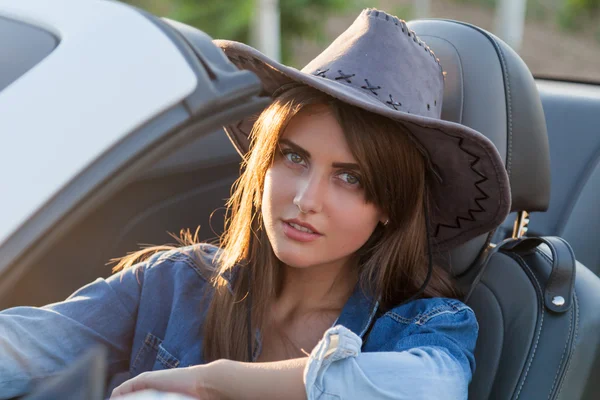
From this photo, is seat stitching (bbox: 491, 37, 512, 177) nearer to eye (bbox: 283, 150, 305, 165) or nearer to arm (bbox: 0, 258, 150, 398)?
eye (bbox: 283, 150, 305, 165)

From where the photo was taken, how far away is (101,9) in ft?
5.60

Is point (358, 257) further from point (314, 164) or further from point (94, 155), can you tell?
point (94, 155)

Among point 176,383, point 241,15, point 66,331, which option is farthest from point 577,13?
point 176,383

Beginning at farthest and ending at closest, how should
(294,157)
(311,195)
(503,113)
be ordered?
(503,113) → (294,157) → (311,195)

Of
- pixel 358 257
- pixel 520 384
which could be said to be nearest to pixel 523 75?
pixel 358 257

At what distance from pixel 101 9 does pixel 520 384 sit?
1121mm

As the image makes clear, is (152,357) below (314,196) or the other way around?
below

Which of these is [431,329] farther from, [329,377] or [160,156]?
[160,156]

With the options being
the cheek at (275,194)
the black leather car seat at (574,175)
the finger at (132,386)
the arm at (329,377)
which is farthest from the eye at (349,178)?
the black leather car seat at (574,175)

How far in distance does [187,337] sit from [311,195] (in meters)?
0.43

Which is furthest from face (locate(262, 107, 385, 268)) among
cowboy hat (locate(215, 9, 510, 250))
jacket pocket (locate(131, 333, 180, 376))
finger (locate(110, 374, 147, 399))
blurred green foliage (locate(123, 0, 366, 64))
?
blurred green foliage (locate(123, 0, 366, 64))

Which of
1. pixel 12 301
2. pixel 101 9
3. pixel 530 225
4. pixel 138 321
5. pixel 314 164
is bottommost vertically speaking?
pixel 530 225

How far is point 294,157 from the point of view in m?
1.73

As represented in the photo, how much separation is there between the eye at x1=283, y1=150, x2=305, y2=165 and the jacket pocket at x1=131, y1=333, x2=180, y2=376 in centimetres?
47
